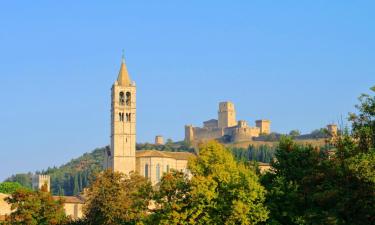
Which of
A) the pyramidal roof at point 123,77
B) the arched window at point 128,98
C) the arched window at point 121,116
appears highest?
the pyramidal roof at point 123,77

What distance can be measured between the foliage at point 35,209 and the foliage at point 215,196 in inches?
492

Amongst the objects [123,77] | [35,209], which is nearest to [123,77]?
[123,77]

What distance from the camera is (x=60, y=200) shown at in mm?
54219

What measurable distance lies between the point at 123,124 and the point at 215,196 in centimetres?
6745

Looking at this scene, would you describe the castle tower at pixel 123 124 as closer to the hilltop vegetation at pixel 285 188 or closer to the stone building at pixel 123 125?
the stone building at pixel 123 125

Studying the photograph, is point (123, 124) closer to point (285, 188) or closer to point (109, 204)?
point (109, 204)

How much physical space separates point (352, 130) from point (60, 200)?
24.4m

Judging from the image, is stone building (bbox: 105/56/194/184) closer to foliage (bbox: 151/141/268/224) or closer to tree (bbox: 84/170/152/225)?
tree (bbox: 84/170/152/225)

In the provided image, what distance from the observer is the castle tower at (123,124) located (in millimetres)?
103625

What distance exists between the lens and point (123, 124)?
4122 inches

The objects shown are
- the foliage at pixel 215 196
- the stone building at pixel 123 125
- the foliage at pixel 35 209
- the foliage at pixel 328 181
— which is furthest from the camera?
the stone building at pixel 123 125

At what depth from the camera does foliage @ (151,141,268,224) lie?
122ft

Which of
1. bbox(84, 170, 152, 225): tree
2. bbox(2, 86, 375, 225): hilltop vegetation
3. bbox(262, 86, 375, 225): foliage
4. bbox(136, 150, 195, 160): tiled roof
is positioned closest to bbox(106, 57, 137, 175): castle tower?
bbox(136, 150, 195, 160): tiled roof

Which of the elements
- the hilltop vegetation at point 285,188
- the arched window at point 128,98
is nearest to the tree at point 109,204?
the hilltop vegetation at point 285,188
